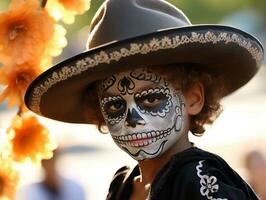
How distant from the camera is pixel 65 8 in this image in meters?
2.91

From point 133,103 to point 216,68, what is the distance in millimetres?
291

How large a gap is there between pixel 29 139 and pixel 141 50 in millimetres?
532

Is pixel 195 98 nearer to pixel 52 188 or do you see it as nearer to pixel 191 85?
pixel 191 85

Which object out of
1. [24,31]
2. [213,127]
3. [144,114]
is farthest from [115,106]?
[213,127]

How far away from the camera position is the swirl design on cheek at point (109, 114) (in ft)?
9.09

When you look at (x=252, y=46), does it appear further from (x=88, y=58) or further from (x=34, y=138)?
(x=34, y=138)

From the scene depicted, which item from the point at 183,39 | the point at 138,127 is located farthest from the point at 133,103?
the point at 183,39

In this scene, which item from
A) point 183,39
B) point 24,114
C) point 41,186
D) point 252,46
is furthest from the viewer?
point 41,186

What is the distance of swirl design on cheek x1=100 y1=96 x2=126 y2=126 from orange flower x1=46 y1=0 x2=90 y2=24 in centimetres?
29

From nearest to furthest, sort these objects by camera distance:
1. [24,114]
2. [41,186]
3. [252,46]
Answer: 1. [252,46]
2. [24,114]
3. [41,186]

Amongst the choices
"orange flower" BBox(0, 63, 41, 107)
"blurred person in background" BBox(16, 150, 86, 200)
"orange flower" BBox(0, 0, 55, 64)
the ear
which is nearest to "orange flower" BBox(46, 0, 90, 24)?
"orange flower" BBox(0, 0, 55, 64)

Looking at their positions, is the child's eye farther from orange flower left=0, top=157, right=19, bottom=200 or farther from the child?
orange flower left=0, top=157, right=19, bottom=200

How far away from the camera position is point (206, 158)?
8.71 feet

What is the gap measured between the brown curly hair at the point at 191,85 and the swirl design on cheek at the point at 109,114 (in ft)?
0.29
